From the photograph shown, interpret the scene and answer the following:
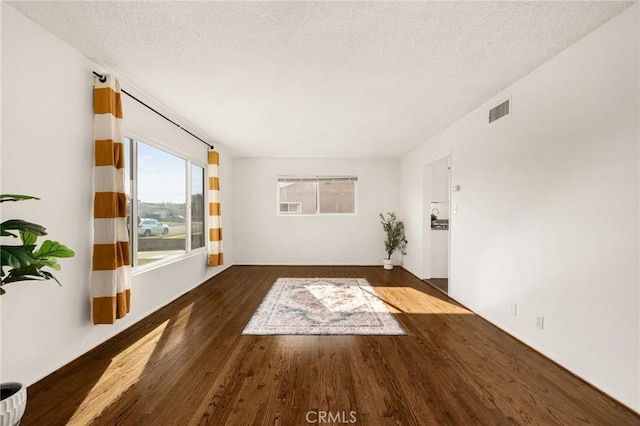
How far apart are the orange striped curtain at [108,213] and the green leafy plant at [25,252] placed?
0.94 metres

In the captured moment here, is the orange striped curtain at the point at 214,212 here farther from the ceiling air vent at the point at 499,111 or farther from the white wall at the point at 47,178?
the ceiling air vent at the point at 499,111

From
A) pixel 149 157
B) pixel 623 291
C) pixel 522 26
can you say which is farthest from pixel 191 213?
pixel 623 291

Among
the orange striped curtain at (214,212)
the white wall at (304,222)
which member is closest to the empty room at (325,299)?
the orange striped curtain at (214,212)

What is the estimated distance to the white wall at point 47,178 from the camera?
74.2 inches

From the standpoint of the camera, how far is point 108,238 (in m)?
2.47

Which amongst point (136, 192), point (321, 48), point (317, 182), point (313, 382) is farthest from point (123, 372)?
point (317, 182)

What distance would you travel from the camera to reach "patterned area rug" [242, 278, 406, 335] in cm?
298

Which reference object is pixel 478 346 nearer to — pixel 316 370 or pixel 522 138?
pixel 316 370

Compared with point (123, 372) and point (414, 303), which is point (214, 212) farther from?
point (414, 303)

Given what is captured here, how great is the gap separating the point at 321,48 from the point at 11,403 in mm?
2870

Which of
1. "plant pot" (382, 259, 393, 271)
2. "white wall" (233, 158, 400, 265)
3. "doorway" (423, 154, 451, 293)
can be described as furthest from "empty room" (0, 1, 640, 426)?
"white wall" (233, 158, 400, 265)

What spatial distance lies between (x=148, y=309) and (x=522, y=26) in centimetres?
452

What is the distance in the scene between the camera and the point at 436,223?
5309 mm

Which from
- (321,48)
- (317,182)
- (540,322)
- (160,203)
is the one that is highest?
(321,48)
